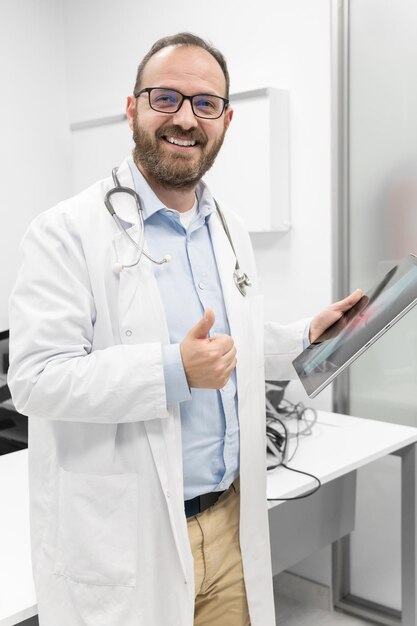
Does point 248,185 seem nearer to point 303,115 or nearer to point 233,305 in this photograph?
point 303,115

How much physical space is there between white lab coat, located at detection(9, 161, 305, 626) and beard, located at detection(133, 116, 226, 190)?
0.12 metres

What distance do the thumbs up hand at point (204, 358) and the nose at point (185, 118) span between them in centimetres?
44

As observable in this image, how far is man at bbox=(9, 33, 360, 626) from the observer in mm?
1261

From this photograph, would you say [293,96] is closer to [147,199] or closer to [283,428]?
[283,428]

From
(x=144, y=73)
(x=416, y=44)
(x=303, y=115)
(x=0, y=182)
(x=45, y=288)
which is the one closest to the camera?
(x=45, y=288)

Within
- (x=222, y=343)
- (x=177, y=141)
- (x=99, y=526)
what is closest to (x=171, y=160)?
(x=177, y=141)

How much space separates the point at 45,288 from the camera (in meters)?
1.29

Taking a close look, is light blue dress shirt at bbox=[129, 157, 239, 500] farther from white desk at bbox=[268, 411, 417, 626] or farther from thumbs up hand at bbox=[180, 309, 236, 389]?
white desk at bbox=[268, 411, 417, 626]

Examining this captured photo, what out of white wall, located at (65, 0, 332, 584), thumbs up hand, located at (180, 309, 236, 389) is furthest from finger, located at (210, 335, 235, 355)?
white wall, located at (65, 0, 332, 584)

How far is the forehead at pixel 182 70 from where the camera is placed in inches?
56.5

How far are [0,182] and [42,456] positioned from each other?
7.57 ft

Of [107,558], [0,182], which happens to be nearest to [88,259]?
[107,558]

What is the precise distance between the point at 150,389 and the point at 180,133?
21.4 inches

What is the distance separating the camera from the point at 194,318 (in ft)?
4.72
